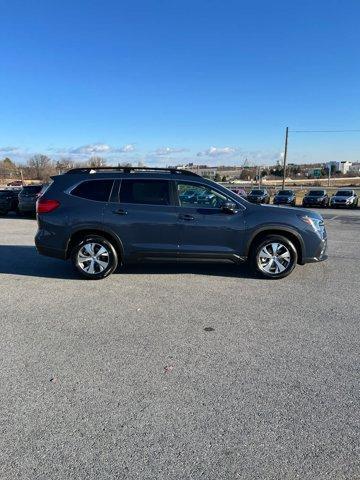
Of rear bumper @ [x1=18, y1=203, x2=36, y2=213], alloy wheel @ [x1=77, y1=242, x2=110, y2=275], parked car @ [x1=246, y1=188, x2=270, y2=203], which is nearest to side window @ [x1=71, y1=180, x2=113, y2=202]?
alloy wheel @ [x1=77, y1=242, x2=110, y2=275]

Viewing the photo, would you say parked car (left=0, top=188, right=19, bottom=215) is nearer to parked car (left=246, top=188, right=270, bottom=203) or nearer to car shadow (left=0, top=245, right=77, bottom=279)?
car shadow (left=0, top=245, right=77, bottom=279)

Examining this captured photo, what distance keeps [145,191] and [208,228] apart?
123 cm

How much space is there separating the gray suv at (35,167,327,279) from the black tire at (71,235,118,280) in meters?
0.02

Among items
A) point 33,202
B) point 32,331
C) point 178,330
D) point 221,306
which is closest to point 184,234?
point 221,306

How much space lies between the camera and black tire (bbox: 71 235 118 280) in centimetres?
704

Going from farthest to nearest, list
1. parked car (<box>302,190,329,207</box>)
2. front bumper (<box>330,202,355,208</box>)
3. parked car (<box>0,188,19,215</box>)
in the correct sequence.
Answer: parked car (<box>302,190,329,207</box>)
front bumper (<box>330,202,355,208</box>)
parked car (<box>0,188,19,215</box>)

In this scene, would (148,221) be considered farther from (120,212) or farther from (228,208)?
(228,208)

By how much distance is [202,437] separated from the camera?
288cm

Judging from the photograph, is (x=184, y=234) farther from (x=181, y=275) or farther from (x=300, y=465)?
(x=300, y=465)

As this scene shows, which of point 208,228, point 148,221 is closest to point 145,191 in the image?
point 148,221

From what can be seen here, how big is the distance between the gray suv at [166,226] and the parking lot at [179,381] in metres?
0.63

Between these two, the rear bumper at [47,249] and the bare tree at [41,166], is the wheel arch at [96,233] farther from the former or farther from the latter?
the bare tree at [41,166]

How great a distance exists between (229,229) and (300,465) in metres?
4.62

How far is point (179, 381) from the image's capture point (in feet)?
11.9
